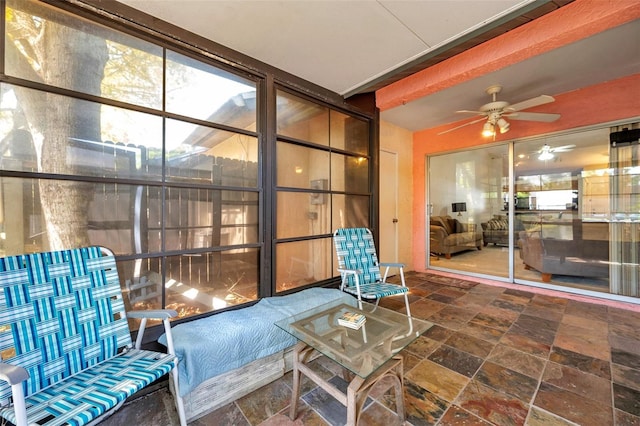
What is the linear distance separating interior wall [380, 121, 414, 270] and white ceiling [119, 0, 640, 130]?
152 centimetres

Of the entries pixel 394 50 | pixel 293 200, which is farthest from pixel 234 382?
pixel 394 50

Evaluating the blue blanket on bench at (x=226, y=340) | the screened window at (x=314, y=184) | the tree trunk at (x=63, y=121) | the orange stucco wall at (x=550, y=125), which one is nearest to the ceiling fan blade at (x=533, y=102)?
the orange stucco wall at (x=550, y=125)

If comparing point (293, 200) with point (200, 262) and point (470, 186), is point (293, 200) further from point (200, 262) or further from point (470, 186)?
point (470, 186)

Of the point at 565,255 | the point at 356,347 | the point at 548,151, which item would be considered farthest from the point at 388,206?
the point at 356,347

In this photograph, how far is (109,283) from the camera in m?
1.45

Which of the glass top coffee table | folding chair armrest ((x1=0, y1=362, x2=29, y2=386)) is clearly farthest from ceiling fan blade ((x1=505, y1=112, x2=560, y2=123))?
folding chair armrest ((x1=0, y1=362, x2=29, y2=386))

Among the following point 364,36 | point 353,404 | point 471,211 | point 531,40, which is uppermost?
point 364,36

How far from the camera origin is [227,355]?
153cm

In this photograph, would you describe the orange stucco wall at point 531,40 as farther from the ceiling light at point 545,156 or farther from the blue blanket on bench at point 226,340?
the blue blanket on bench at point 226,340

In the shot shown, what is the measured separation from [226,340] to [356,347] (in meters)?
0.83

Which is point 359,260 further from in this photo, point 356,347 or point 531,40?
point 531,40

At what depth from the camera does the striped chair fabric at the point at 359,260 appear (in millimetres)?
2461

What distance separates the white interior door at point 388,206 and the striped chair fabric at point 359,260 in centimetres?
146

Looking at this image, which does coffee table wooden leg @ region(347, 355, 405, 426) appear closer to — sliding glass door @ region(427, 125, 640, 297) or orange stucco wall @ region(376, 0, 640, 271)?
orange stucco wall @ region(376, 0, 640, 271)
